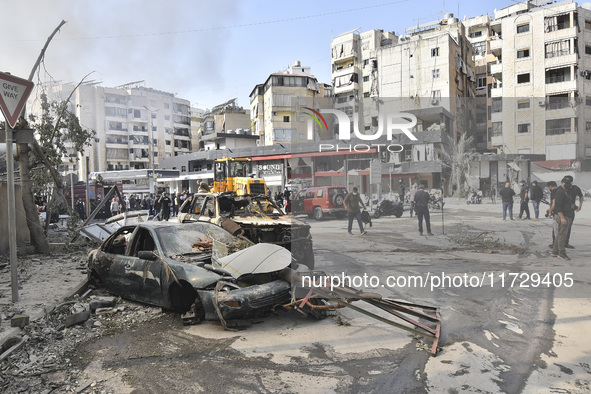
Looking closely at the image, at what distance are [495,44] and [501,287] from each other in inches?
1574

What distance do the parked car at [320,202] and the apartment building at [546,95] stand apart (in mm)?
2531

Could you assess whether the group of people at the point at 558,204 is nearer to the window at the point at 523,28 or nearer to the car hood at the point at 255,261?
the window at the point at 523,28

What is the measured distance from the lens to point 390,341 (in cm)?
442

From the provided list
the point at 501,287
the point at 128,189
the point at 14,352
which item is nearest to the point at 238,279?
the point at 14,352

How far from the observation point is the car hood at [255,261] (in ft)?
17.0

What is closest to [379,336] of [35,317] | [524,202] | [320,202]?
[524,202]

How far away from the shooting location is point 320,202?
800 centimetres

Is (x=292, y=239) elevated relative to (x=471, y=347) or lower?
elevated

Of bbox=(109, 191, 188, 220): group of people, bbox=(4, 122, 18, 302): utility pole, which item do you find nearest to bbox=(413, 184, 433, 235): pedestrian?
bbox=(4, 122, 18, 302): utility pole

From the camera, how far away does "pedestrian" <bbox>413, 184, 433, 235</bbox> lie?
19.9 ft

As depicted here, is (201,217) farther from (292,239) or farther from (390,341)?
(390,341)

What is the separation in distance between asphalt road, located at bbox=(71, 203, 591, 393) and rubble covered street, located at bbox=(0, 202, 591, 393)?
0.7 inches

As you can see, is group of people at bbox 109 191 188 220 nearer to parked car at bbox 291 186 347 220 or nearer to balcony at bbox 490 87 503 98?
parked car at bbox 291 186 347 220

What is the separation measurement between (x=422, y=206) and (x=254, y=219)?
3971 millimetres
